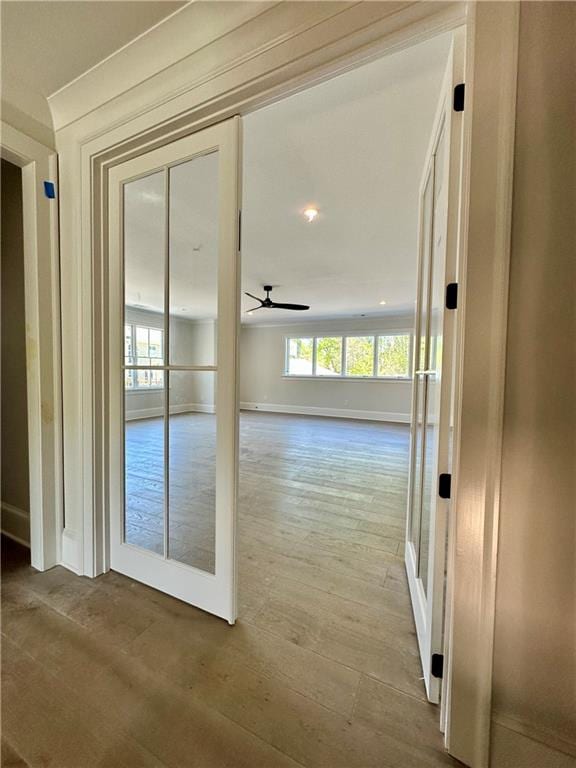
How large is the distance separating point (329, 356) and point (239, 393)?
22.4 ft

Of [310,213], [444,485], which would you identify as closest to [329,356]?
[310,213]

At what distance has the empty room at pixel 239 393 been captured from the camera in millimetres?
807

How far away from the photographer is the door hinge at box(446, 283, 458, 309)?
3.08 ft

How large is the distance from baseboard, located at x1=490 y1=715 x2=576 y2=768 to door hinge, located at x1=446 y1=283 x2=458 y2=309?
48.4 inches

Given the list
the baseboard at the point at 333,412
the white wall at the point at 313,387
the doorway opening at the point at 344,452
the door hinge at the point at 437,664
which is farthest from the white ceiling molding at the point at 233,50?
the baseboard at the point at 333,412

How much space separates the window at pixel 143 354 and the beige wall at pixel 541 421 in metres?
1.51

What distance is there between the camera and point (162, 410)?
1.58 meters

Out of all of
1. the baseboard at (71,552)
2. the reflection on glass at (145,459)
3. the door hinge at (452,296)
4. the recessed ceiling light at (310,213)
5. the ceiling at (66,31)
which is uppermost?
the ceiling at (66,31)

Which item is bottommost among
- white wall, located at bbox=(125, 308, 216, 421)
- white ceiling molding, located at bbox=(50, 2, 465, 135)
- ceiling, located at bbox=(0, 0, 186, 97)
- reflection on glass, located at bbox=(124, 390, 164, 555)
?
reflection on glass, located at bbox=(124, 390, 164, 555)

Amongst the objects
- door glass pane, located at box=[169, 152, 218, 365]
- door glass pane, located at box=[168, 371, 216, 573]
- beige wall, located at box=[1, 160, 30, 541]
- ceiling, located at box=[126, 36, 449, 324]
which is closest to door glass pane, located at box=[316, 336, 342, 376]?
ceiling, located at box=[126, 36, 449, 324]

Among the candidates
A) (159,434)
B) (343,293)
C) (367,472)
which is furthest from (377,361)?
(159,434)

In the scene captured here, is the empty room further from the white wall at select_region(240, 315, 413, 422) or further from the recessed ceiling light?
the white wall at select_region(240, 315, 413, 422)

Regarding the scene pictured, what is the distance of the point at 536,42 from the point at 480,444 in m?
1.06

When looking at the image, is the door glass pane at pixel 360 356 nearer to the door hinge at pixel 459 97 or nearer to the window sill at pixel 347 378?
the window sill at pixel 347 378
